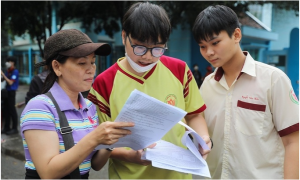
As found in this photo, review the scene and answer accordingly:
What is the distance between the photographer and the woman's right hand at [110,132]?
118 centimetres

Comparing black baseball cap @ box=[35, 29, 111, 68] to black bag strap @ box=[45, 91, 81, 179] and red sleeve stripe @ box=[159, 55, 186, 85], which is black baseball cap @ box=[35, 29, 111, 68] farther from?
Result: red sleeve stripe @ box=[159, 55, 186, 85]

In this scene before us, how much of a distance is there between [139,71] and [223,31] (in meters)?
0.55

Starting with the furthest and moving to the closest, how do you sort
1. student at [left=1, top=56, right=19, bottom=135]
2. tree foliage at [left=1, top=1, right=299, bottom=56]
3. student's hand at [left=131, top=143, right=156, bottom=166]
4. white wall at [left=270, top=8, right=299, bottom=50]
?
1. white wall at [left=270, top=8, right=299, bottom=50]
2. tree foliage at [left=1, top=1, right=299, bottom=56]
3. student at [left=1, top=56, right=19, bottom=135]
4. student's hand at [left=131, top=143, right=156, bottom=166]

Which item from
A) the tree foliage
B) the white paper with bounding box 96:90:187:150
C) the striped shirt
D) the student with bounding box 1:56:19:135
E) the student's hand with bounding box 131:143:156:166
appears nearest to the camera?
the white paper with bounding box 96:90:187:150

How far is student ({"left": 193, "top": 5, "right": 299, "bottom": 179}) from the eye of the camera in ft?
5.21

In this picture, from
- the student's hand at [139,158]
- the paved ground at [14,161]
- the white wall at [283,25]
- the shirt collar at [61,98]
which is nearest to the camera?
the shirt collar at [61,98]

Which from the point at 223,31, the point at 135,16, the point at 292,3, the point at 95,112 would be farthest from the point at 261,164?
the point at 292,3

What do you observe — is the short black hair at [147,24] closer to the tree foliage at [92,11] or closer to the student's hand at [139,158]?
the student's hand at [139,158]

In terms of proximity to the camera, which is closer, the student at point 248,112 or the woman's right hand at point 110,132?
the woman's right hand at point 110,132

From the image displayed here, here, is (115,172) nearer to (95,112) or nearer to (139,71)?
(95,112)

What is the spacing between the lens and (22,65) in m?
22.2

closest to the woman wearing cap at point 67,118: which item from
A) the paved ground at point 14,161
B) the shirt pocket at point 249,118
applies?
the shirt pocket at point 249,118

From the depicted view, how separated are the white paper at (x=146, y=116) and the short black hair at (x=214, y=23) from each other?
0.66 metres

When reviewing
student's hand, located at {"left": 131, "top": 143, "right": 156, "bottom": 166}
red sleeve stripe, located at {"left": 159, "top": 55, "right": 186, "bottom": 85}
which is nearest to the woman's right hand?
student's hand, located at {"left": 131, "top": 143, "right": 156, "bottom": 166}
